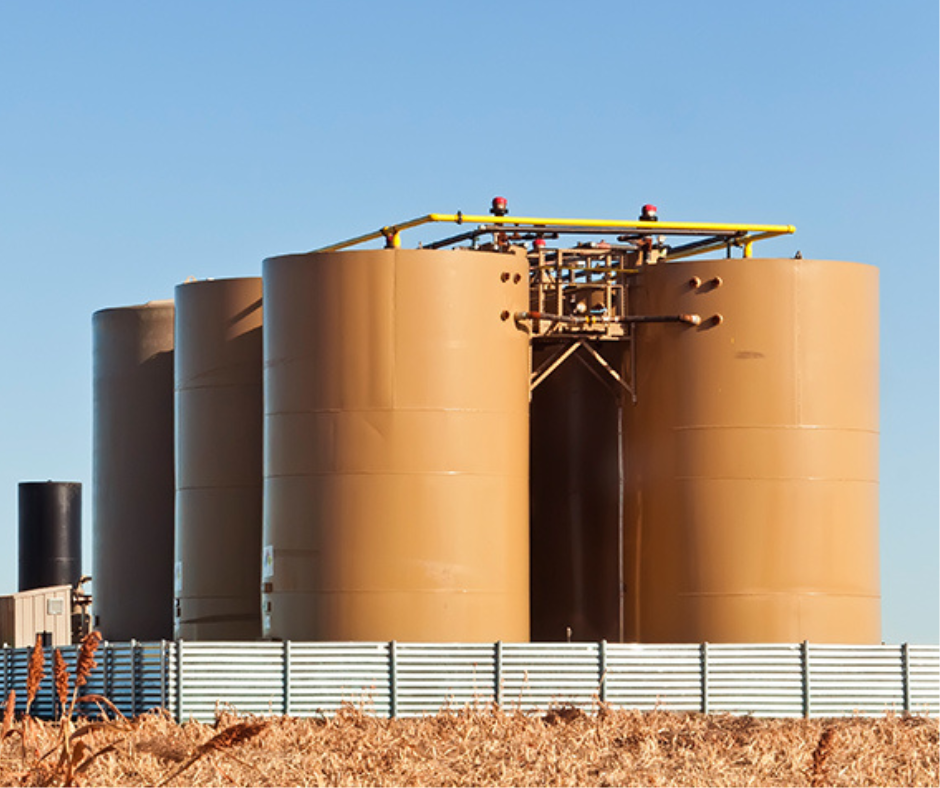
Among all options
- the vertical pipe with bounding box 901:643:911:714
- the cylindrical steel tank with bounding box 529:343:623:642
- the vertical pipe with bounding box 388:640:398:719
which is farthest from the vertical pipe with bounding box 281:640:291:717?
the vertical pipe with bounding box 901:643:911:714

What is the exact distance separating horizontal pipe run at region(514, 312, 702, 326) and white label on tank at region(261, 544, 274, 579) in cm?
527

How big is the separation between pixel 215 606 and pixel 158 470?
4.84 metres

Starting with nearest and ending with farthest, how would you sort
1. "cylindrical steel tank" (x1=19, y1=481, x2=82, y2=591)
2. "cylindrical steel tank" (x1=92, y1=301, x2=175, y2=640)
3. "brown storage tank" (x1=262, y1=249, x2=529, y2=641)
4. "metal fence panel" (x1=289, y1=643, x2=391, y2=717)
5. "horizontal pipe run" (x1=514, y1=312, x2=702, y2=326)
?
1. "metal fence panel" (x1=289, y1=643, x2=391, y2=717)
2. "brown storage tank" (x1=262, y1=249, x2=529, y2=641)
3. "horizontal pipe run" (x1=514, y1=312, x2=702, y2=326)
4. "cylindrical steel tank" (x1=92, y1=301, x2=175, y2=640)
5. "cylindrical steel tank" (x1=19, y1=481, x2=82, y2=591)

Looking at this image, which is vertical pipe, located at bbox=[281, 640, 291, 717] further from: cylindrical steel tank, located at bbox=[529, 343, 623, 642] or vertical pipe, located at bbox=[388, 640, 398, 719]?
cylindrical steel tank, located at bbox=[529, 343, 623, 642]

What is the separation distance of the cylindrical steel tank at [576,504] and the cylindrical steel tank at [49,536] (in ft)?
65.4

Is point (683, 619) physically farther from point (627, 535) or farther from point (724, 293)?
point (724, 293)

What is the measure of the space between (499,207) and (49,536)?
22.5 metres

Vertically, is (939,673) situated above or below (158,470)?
below

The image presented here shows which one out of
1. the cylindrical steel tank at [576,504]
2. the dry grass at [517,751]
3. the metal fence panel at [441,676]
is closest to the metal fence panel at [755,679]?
the dry grass at [517,751]

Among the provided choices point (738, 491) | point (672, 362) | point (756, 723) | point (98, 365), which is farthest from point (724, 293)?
point (98, 365)

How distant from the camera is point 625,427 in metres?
29.5

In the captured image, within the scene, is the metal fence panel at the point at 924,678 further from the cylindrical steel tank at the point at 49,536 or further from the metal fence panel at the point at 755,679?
the cylindrical steel tank at the point at 49,536

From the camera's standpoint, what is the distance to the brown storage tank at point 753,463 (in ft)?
92.0

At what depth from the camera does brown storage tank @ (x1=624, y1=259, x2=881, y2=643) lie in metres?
28.0
